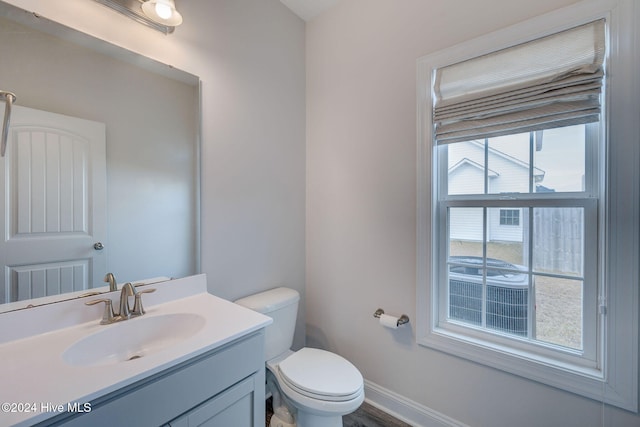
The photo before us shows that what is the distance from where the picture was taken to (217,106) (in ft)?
4.86

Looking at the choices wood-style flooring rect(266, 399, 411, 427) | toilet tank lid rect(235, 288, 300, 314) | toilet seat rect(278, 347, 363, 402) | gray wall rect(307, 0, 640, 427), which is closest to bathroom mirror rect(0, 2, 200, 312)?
toilet tank lid rect(235, 288, 300, 314)

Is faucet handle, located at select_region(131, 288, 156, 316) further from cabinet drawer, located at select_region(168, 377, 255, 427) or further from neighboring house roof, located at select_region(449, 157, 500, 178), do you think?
neighboring house roof, located at select_region(449, 157, 500, 178)

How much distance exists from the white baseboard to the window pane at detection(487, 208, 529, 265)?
Result: 92 cm

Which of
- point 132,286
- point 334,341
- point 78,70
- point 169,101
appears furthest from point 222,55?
point 334,341

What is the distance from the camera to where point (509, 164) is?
4.47 feet

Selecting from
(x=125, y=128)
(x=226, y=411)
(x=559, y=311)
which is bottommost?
(x=226, y=411)

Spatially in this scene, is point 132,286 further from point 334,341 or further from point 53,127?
point 334,341

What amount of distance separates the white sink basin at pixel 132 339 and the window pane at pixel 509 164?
1563mm

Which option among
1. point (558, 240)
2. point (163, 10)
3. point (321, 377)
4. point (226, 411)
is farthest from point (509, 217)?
point (163, 10)

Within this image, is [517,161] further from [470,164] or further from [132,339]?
[132,339]

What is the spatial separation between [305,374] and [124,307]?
2.86 ft

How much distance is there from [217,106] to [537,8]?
1.61 meters

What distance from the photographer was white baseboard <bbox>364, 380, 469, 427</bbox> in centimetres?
147

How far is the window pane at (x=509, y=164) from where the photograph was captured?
1.32 meters
